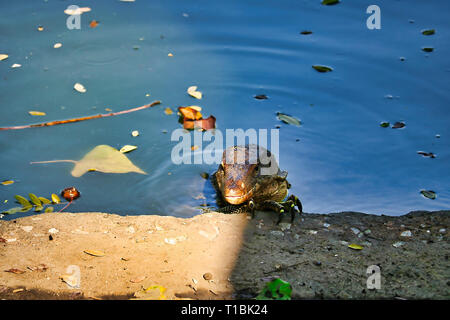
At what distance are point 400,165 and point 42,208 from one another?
3468 millimetres

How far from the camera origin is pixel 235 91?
606cm

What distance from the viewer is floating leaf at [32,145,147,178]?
4.75 meters

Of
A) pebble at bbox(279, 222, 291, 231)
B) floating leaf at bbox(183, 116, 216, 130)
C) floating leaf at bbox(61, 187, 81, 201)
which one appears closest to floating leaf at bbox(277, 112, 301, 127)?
floating leaf at bbox(183, 116, 216, 130)

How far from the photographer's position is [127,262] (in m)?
3.35

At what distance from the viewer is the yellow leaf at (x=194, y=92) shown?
234 inches

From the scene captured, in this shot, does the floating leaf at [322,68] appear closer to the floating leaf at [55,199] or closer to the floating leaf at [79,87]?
the floating leaf at [79,87]

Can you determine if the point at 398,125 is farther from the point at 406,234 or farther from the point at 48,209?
the point at 48,209

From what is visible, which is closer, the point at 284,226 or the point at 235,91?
the point at 284,226

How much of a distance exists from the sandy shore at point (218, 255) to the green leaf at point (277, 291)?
0.34ft

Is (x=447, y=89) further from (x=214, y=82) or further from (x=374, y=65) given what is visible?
(x=214, y=82)

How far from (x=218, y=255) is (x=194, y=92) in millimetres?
2996

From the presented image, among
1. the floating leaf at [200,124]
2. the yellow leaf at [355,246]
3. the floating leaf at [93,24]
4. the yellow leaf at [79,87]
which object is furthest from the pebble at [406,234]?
the floating leaf at [93,24]

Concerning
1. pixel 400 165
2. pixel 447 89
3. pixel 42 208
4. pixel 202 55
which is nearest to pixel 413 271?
pixel 400 165

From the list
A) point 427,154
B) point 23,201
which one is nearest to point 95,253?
point 23,201
